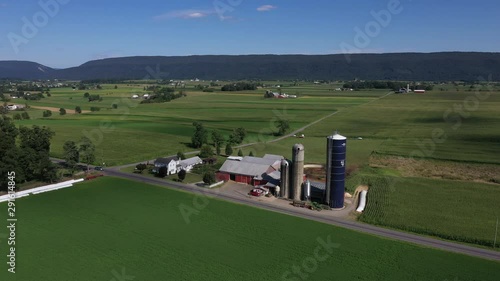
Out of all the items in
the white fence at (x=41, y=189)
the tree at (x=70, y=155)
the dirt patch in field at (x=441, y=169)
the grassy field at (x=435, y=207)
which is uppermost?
the tree at (x=70, y=155)

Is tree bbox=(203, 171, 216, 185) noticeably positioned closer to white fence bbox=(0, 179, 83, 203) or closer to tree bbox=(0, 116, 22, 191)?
white fence bbox=(0, 179, 83, 203)

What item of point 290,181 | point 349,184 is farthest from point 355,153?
point 290,181

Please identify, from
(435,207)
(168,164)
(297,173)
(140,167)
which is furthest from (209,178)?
(435,207)

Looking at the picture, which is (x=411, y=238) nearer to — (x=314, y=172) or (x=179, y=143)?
(x=314, y=172)

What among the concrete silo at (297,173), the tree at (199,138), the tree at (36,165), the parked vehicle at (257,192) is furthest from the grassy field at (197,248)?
the tree at (199,138)

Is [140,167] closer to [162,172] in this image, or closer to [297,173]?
[162,172]

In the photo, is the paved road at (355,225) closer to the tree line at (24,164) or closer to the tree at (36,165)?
the tree at (36,165)

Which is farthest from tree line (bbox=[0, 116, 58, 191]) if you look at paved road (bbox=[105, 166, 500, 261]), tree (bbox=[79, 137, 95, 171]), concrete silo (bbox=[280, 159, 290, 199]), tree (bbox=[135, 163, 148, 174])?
concrete silo (bbox=[280, 159, 290, 199])
